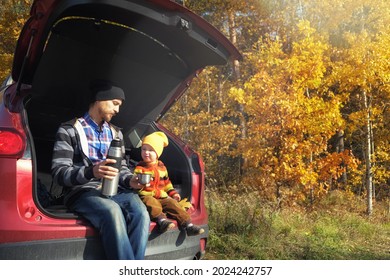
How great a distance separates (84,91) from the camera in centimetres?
338

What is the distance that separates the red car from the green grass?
1565 millimetres

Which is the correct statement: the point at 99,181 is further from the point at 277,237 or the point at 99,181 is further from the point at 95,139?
the point at 277,237

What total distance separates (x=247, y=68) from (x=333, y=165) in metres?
5.45

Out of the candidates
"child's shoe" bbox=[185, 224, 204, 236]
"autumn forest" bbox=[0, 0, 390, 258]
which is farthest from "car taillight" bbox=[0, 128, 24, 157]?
"autumn forest" bbox=[0, 0, 390, 258]

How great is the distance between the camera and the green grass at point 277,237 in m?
4.50

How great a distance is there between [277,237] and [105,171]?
3370 mm

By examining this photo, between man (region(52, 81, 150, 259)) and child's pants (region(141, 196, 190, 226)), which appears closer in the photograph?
man (region(52, 81, 150, 259))

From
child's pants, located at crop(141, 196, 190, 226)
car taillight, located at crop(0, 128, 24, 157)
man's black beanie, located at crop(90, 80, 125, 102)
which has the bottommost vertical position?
child's pants, located at crop(141, 196, 190, 226)

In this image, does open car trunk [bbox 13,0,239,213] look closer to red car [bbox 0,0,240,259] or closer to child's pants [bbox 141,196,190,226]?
red car [bbox 0,0,240,259]

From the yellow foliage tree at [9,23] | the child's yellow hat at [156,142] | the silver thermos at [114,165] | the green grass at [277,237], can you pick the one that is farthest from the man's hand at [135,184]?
the yellow foliage tree at [9,23]

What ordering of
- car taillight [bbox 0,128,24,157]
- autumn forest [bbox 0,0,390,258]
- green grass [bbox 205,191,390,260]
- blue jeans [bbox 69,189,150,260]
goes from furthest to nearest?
autumn forest [bbox 0,0,390,258], green grass [bbox 205,191,390,260], blue jeans [bbox 69,189,150,260], car taillight [bbox 0,128,24,157]

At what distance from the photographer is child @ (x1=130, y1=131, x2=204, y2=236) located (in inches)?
104
